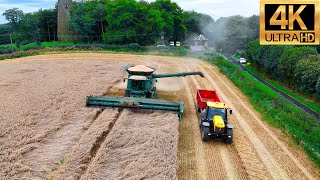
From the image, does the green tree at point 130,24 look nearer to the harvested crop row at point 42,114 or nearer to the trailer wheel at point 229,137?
the harvested crop row at point 42,114

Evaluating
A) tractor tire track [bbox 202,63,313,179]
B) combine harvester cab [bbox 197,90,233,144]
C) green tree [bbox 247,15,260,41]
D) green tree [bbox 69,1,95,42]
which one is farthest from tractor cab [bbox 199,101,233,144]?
green tree [bbox 247,15,260,41]

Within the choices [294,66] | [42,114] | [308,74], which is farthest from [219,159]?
[294,66]

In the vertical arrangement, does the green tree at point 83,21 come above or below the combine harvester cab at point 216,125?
above

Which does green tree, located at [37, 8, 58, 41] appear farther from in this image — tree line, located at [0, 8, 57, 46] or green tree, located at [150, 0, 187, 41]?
green tree, located at [150, 0, 187, 41]

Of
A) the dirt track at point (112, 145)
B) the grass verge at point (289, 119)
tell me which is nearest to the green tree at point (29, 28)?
the dirt track at point (112, 145)

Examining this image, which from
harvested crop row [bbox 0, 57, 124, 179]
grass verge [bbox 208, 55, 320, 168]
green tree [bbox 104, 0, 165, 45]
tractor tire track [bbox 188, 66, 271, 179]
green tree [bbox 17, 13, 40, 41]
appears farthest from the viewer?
green tree [bbox 17, 13, 40, 41]

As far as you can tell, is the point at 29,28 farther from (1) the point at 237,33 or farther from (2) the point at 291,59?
(2) the point at 291,59

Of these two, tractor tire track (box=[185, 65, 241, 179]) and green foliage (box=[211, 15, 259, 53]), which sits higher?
green foliage (box=[211, 15, 259, 53])
